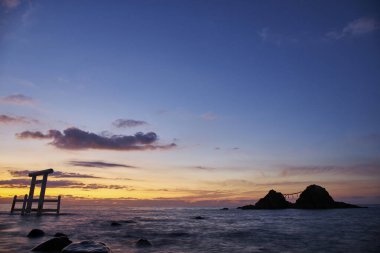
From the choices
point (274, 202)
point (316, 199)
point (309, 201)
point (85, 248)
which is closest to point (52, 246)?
point (85, 248)

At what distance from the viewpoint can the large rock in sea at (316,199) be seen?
374 ft

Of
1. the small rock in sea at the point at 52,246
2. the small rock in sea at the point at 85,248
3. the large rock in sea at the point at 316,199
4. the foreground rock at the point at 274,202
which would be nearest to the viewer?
the small rock in sea at the point at 85,248

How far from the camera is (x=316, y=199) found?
11394 cm

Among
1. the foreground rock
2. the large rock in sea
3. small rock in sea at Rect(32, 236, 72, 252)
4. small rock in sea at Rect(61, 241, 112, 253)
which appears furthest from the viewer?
the foreground rock

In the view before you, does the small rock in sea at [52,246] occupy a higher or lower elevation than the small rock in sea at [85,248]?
lower

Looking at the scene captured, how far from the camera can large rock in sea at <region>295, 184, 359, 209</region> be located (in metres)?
114

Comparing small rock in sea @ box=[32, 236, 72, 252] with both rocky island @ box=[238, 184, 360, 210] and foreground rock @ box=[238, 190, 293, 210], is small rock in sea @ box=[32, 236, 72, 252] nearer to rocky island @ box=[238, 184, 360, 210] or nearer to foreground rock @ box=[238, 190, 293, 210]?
rocky island @ box=[238, 184, 360, 210]

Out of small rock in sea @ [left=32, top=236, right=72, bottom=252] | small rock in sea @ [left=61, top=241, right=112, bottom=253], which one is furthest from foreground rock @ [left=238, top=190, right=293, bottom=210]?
small rock in sea @ [left=61, top=241, right=112, bottom=253]

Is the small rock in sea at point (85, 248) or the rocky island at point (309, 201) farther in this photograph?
the rocky island at point (309, 201)

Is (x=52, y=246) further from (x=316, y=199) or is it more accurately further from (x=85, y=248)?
(x=316, y=199)

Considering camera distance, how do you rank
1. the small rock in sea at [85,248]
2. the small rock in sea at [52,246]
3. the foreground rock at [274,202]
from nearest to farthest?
the small rock in sea at [85,248]
the small rock in sea at [52,246]
the foreground rock at [274,202]

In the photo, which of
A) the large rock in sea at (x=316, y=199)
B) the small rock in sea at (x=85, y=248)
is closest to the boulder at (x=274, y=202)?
the large rock in sea at (x=316, y=199)

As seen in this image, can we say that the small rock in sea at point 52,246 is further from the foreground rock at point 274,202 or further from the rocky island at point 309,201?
the foreground rock at point 274,202

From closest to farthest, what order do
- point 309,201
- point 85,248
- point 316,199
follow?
point 85,248 < point 316,199 < point 309,201
